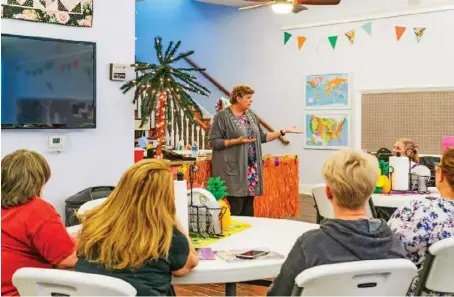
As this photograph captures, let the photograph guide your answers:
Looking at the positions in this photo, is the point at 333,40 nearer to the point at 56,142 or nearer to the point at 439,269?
the point at 56,142

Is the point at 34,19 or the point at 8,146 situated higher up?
the point at 34,19

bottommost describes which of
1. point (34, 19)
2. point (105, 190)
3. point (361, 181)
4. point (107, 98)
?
point (105, 190)

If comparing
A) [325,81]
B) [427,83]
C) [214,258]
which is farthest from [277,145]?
[214,258]

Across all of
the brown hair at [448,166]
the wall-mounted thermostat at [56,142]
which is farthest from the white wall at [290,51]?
the brown hair at [448,166]

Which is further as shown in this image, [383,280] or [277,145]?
[277,145]

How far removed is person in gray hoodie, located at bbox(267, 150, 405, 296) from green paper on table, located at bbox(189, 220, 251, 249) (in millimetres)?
652

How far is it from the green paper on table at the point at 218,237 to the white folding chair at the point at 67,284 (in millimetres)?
819

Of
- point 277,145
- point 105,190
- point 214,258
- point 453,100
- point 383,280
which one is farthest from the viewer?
point 277,145

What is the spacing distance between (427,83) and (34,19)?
5795 mm

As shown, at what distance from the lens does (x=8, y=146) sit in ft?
14.7

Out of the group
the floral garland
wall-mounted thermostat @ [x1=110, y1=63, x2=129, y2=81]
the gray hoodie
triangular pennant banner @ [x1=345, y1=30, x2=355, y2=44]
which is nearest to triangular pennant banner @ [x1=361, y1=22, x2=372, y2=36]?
triangular pennant banner @ [x1=345, y1=30, x2=355, y2=44]

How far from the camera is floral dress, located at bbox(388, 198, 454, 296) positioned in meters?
2.41

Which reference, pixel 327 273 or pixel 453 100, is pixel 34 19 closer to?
pixel 327 273

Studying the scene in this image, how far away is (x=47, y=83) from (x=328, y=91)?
587 centimetres
